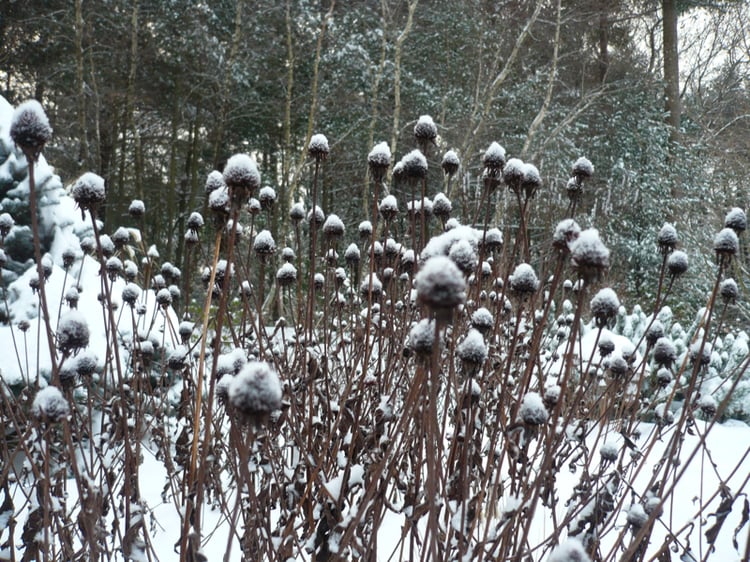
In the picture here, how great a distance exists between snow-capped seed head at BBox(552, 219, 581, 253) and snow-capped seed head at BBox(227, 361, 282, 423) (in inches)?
21.9

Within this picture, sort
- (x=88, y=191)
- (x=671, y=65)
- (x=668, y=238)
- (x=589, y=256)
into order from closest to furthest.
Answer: (x=589, y=256) < (x=88, y=191) < (x=668, y=238) < (x=671, y=65)

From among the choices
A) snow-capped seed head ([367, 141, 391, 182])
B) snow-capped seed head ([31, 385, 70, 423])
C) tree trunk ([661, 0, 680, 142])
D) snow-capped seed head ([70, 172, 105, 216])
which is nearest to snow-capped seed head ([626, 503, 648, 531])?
snow-capped seed head ([367, 141, 391, 182])

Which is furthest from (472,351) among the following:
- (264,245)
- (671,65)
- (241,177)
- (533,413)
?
(671,65)

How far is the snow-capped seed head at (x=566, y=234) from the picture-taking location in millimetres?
948

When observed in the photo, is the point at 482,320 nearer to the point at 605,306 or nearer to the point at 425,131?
the point at 605,306

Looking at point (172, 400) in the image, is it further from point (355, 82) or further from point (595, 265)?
point (355, 82)

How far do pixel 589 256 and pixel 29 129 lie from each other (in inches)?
35.8

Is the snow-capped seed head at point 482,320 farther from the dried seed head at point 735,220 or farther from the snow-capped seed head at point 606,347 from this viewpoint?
the dried seed head at point 735,220

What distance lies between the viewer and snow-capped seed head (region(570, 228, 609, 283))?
2.53 ft

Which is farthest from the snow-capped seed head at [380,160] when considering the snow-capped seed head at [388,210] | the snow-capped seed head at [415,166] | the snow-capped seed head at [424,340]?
the snow-capped seed head at [424,340]

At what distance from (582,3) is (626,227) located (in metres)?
4.01

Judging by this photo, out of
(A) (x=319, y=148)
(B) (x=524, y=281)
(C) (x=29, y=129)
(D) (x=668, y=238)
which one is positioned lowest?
(B) (x=524, y=281)

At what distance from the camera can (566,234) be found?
97cm

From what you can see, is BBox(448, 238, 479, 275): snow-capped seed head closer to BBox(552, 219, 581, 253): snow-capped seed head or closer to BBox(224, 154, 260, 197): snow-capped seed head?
BBox(552, 219, 581, 253): snow-capped seed head
